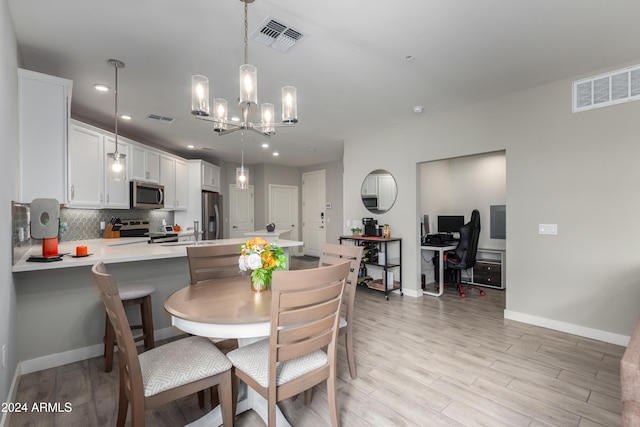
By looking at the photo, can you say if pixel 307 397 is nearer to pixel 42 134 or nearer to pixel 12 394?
pixel 12 394

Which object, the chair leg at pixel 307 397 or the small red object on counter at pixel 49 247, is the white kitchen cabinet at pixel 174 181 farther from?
the chair leg at pixel 307 397

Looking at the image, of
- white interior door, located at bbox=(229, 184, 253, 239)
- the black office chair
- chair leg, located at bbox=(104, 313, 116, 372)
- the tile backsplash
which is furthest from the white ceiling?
white interior door, located at bbox=(229, 184, 253, 239)

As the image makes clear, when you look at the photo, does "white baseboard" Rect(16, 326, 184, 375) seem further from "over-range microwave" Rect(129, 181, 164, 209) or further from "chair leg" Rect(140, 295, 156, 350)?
"over-range microwave" Rect(129, 181, 164, 209)

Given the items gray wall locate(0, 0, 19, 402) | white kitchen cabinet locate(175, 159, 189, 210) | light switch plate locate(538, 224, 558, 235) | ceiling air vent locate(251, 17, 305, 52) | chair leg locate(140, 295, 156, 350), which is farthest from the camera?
white kitchen cabinet locate(175, 159, 189, 210)

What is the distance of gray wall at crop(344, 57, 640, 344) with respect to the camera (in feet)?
9.07

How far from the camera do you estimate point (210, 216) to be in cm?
611

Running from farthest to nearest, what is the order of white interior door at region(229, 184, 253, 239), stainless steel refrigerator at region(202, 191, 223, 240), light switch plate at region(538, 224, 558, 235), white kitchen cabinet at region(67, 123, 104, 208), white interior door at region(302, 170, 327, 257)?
white interior door at region(302, 170, 327, 257) → white interior door at region(229, 184, 253, 239) → stainless steel refrigerator at region(202, 191, 223, 240) → white kitchen cabinet at region(67, 123, 104, 208) → light switch plate at region(538, 224, 558, 235)

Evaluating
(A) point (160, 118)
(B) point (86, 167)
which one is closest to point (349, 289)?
(A) point (160, 118)

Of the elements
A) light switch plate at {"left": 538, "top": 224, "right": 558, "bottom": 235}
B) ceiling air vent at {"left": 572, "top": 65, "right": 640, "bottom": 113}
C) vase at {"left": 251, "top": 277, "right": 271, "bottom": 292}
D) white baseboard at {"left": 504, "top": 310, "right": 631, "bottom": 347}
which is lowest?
white baseboard at {"left": 504, "top": 310, "right": 631, "bottom": 347}

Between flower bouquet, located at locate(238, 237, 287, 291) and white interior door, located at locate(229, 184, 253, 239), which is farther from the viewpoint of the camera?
white interior door, located at locate(229, 184, 253, 239)

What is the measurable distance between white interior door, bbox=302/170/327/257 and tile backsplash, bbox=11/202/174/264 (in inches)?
147

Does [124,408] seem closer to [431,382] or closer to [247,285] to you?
[247,285]

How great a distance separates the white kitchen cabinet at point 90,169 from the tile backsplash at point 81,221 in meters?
0.32

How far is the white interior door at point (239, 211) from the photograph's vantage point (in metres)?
7.37
